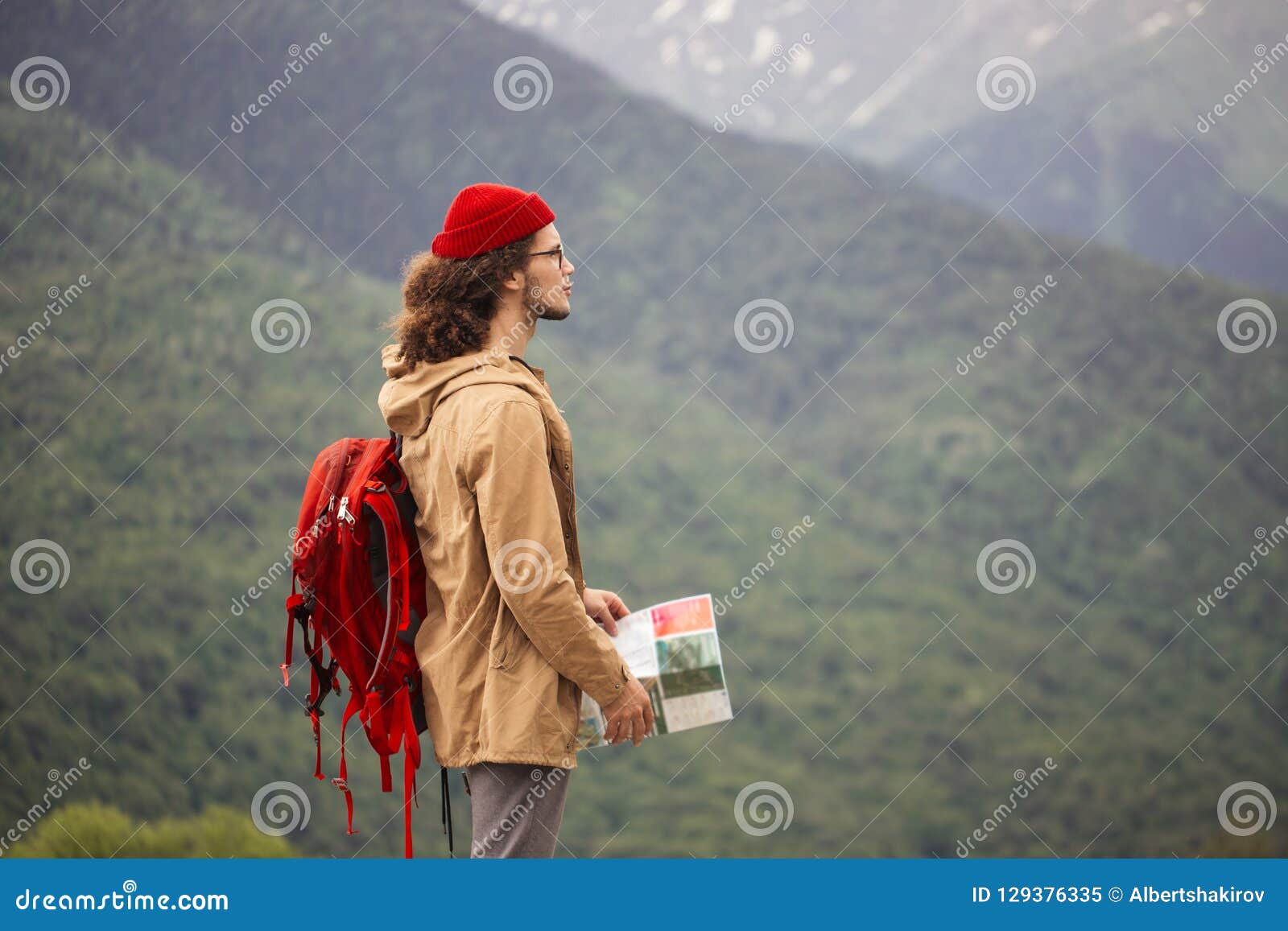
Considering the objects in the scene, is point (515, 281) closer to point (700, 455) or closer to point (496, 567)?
point (496, 567)

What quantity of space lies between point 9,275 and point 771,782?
17.1 ft

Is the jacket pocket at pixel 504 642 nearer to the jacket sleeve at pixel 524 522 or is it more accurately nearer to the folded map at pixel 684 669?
the jacket sleeve at pixel 524 522

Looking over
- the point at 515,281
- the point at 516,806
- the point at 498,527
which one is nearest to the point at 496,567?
the point at 498,527

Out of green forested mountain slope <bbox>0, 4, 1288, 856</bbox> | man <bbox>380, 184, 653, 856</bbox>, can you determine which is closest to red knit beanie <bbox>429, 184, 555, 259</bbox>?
man <bbox>380, 184, 653, 856</bbox>

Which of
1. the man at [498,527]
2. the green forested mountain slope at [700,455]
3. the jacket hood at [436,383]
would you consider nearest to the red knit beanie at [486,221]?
the man at [498,527]

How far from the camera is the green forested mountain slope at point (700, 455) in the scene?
256 inches

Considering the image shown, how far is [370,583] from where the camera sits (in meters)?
2.10

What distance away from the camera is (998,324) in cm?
849

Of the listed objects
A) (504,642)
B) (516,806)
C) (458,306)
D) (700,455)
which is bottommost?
(516,806)

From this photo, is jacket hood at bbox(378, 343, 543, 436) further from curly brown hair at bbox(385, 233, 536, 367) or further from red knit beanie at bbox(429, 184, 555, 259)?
red knit beanie at bbox(429, 184, 555, 259)

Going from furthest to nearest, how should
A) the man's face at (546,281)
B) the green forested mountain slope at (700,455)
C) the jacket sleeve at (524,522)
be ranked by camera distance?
the green forested mountain slope at (700,455) → the man's face at (546,281) → the jacket sleeve at (524,522)

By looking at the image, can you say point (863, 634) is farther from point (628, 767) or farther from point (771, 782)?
Answer: point (628, 767)

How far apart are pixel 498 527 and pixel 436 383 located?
0.30 metres

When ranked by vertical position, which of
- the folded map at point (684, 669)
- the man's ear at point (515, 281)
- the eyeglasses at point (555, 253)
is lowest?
the folded map at point (684, 669)
